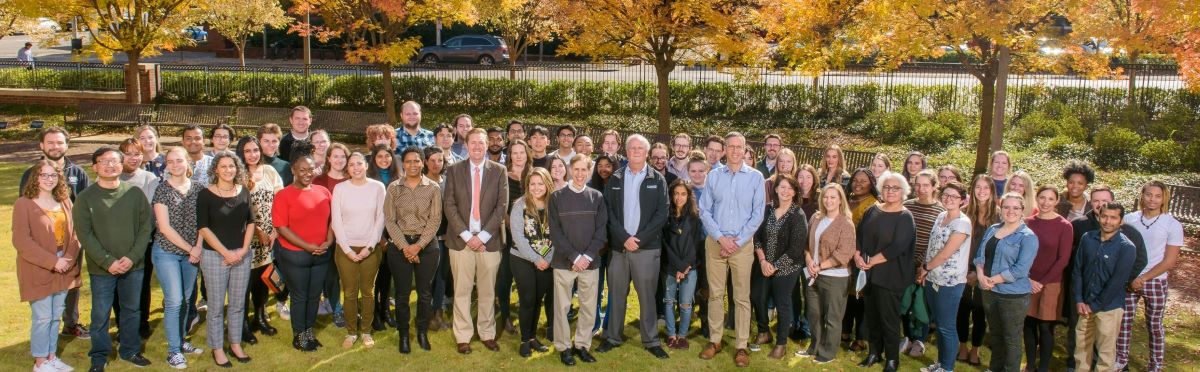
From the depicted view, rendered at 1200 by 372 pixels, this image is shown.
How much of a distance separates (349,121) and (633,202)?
13.3 m

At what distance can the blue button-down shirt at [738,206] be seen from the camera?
7176 mm

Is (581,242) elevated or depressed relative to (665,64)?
depressed

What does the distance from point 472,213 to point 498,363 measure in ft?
4.05

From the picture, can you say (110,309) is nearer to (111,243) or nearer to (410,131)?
(111,243)

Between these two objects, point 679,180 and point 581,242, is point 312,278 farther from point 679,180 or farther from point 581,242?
point 679,180

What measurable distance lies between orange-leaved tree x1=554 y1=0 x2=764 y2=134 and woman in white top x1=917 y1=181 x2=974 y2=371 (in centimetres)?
875

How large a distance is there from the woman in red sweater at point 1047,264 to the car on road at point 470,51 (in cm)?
2914

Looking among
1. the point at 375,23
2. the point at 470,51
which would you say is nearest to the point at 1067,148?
Result: the point at 375,23

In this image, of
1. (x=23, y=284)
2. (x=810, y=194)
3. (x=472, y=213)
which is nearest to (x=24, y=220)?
(x=23, y=284)

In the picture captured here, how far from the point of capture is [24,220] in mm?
6242

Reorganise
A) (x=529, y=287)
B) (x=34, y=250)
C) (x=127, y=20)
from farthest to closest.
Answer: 1. (x=127, y=20)
2. (x=529, y=287)
3. (x=34, y=250)

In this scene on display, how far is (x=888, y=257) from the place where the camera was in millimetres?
6820

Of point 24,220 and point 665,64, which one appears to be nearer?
point 24,220

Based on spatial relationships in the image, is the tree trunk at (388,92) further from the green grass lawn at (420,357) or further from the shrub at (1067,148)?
the shrub at (1067,148)
